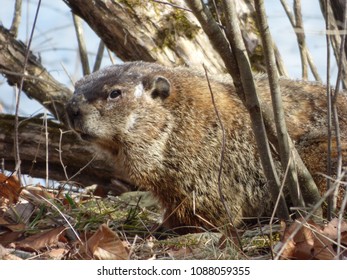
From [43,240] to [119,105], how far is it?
47.5 inches

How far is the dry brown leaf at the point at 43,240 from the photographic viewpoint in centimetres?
414

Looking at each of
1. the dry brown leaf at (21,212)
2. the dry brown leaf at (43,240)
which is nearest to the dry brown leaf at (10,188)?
the dry brown leaf at (21,212)

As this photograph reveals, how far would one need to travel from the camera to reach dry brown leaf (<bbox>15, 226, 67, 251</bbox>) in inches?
163

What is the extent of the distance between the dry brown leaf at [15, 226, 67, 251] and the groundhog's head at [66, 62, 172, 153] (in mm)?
816

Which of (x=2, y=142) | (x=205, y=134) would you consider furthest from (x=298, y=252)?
(x=2, y=142)

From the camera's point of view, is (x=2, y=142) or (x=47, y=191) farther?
(x=2, y=142)

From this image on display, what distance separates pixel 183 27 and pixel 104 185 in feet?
5.54

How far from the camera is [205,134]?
4992 mm

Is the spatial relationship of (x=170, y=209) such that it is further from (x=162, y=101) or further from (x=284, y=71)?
(x=284, y=71)

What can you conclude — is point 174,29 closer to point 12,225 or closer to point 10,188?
point 10,188

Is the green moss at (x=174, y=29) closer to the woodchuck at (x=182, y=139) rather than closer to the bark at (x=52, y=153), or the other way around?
the bark at (x=52, y=153)

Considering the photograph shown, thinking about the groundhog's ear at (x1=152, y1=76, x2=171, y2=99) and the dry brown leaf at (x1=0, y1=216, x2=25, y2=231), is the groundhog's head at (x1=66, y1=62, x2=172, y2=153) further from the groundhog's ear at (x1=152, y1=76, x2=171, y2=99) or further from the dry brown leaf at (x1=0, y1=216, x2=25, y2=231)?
the dry brown leaf at (x1=0, y1=216, x2=25, y2=231)

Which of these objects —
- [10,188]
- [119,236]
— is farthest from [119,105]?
[10,188]

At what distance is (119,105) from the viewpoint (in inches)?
196
